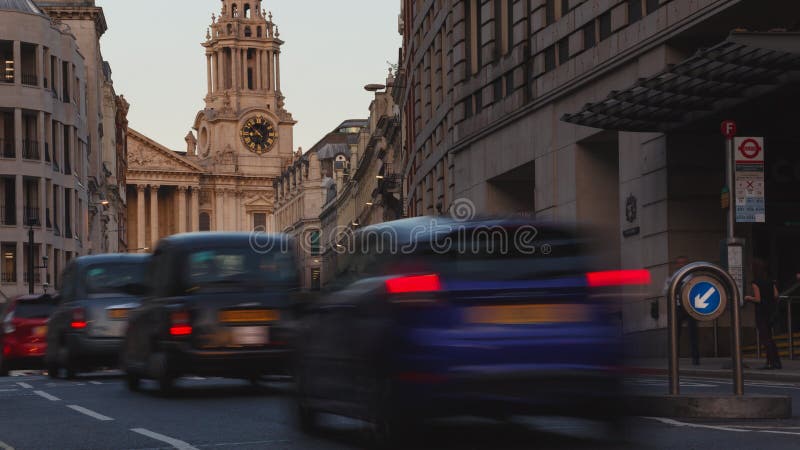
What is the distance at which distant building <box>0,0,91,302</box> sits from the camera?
2837 inches

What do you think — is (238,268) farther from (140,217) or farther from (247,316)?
(140,217)

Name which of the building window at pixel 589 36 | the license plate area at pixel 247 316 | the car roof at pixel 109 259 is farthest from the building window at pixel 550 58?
the license plate area at pixel 247 316

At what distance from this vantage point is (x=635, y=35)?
2836cm

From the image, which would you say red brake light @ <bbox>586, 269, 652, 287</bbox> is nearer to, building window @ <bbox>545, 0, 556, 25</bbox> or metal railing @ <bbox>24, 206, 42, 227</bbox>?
building window @ <bbox>545, 0, 556, 25</bbox>

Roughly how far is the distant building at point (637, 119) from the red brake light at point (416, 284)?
11706 millimetres


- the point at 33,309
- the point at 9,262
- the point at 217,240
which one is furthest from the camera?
the point at 9,262

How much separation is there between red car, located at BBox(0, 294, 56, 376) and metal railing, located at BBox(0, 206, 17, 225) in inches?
1788

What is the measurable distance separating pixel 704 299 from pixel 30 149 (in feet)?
211

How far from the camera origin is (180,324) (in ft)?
55.0

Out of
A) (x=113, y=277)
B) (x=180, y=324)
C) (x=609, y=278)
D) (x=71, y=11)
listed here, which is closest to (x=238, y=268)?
(x=180, y=324)

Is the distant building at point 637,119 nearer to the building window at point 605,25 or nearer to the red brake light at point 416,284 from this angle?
the building window at point 605,25

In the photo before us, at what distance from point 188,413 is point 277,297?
107 inches

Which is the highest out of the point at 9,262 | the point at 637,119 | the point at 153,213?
the point at 153,213

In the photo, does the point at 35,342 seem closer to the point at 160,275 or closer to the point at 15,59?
the point at 160,275
